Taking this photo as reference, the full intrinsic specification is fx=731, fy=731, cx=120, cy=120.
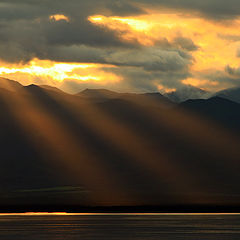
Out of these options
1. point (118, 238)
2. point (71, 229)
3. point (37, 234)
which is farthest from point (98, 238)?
point (71, 229)

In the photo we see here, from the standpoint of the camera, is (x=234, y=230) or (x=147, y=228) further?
(x=147, y=228)

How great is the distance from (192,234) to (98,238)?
23.0 metres

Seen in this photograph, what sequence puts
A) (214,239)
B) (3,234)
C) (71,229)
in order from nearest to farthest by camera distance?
(214,239)
(3,234)
(71,229)

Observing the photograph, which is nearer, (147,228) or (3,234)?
(3,234)

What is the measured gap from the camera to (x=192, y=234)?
6747 inches

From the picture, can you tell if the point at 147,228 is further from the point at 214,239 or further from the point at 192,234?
the point at 214,239

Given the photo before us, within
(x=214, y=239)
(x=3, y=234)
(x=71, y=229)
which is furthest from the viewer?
(x=71, y=229)

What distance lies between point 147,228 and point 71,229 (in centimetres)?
2054

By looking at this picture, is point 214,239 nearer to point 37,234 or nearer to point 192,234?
point 192,234

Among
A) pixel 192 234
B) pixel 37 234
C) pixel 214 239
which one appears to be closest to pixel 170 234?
pixel 192 234

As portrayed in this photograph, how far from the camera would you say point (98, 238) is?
16425cm

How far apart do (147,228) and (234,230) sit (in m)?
26.5

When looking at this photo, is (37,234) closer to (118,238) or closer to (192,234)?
(118,238)

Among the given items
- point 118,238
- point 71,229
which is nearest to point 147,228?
point 71,229
